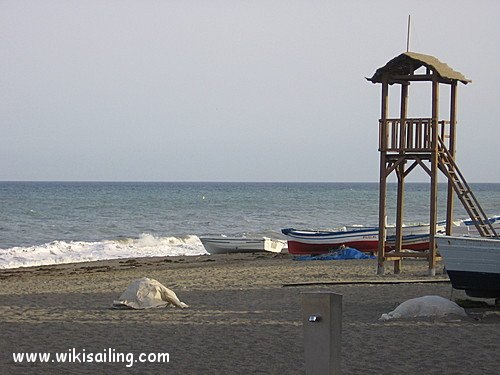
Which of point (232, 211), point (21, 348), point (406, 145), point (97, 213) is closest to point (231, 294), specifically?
point (406, 145)

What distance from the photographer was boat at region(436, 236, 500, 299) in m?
13.6

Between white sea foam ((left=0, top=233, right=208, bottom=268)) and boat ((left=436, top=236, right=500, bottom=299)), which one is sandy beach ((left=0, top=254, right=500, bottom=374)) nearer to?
boat ((left=436, top=236, right=500, bottom=299))

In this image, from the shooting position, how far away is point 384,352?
10836mm

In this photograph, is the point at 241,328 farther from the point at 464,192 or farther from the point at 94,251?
the point at 94,251

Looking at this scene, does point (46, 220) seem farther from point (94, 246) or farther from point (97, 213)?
point (94, 246)

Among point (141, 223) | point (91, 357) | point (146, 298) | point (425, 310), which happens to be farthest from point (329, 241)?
point (141, 223)

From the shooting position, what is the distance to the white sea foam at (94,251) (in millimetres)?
31156

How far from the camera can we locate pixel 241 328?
12.6m

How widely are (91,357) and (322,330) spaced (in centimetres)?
545

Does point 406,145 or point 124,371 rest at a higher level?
point 406,145

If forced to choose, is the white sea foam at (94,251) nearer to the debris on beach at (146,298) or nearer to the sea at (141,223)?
the sea at (141,223)

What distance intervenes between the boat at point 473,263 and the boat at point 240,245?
60.6 feet

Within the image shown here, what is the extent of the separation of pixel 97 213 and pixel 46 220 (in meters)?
8.95

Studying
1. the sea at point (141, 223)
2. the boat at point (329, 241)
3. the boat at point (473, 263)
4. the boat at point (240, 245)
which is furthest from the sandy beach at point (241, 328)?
the sea at point (141, 223)
